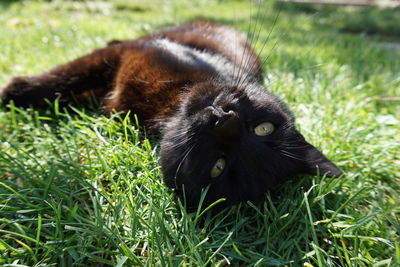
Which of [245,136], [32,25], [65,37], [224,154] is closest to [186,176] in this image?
[224,154]

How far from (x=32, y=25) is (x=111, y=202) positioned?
351 centimetres

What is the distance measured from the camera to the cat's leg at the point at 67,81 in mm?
1853

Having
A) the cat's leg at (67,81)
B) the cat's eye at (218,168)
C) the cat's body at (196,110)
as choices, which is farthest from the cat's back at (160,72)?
the cat's eye at (218,168)

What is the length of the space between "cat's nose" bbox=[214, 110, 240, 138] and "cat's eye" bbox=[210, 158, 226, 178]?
0.37ft

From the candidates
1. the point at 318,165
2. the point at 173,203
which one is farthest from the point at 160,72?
the point at 318,165

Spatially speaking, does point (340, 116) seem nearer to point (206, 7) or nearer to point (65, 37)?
point (65, 37)

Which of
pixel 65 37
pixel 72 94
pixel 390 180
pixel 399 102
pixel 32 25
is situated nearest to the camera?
pixel 390 180

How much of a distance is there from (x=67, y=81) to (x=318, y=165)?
1498 mm

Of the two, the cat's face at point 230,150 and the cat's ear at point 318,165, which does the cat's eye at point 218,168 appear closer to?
the cat's face at point 230,150

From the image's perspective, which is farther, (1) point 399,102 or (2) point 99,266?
(1) point 399,102

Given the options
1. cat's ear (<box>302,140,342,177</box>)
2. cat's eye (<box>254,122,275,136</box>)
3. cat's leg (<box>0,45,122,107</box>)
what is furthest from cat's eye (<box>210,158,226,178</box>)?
cat's leg (<box>0,45,122,107</box>)

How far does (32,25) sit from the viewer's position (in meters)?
3.78

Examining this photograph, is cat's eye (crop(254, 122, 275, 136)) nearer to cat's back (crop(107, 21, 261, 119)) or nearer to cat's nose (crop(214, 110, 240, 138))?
cat's nose (crop(214, 110, 240, 138))

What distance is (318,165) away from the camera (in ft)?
4.33
